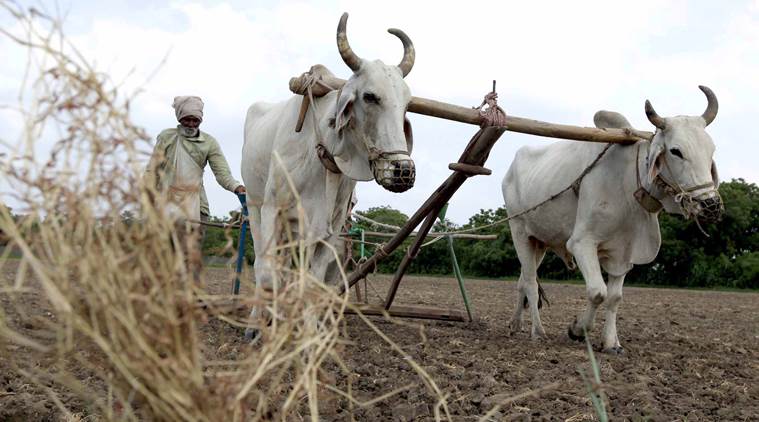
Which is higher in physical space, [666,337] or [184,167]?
[184,167]

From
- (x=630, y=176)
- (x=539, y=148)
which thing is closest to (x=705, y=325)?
(x=539, y=148)

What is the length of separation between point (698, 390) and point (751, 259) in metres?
24.5

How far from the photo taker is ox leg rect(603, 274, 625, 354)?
6820 mm

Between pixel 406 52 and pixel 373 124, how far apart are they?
Result: 81cm

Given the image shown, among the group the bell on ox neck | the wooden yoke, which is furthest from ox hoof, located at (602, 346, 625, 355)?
the wooden yoke

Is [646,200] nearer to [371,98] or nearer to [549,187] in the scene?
[549,187]

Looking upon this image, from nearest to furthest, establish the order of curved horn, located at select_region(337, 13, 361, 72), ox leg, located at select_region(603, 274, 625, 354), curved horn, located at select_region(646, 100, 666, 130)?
curved horn, located at select_region(337, 13, 361, 72)
curved horn, located at select_region(646, 100, 666, 130)
ox leg, located at select_region(603, 274, 625, 354)

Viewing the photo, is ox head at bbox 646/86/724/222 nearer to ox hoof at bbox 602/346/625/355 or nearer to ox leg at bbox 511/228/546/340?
ox hoof at bbox 602/346/625/355

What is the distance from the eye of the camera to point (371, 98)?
203 inches

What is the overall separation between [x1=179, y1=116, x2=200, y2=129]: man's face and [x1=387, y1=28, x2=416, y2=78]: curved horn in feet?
6.46

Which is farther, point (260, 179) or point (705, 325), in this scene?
point (705, 325)

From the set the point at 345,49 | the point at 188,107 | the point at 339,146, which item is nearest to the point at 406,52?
the point at 345,49

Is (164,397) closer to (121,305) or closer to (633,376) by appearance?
(121,305)

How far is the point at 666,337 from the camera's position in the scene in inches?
338
